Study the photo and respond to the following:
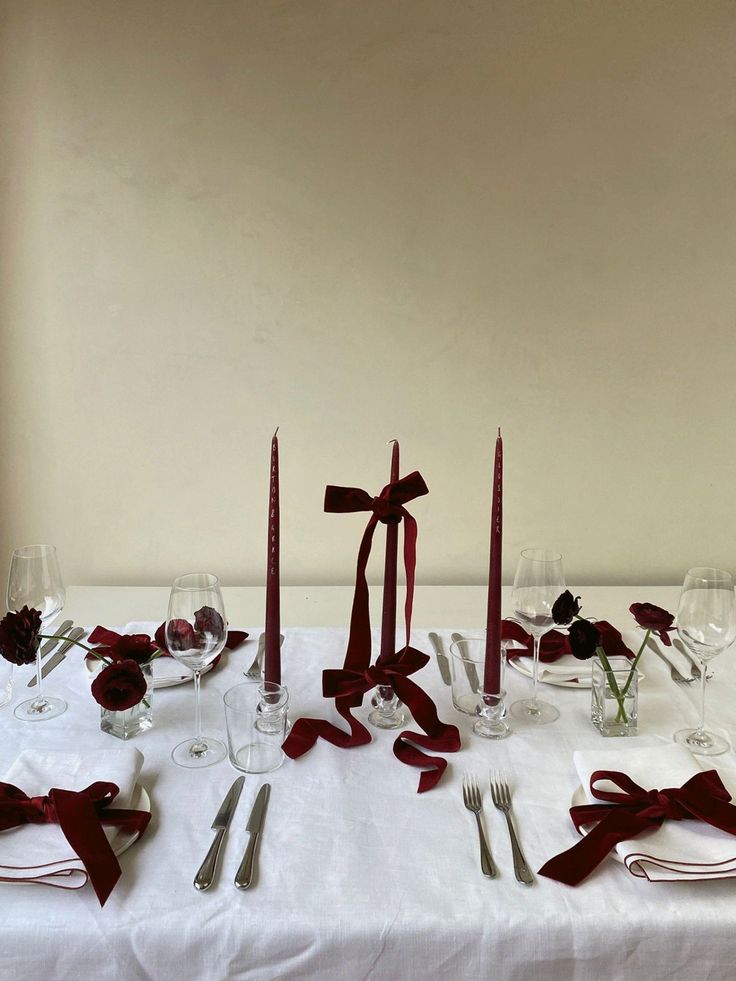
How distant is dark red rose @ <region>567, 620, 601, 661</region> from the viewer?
1023mm

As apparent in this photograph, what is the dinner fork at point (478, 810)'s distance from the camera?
2.53 feet

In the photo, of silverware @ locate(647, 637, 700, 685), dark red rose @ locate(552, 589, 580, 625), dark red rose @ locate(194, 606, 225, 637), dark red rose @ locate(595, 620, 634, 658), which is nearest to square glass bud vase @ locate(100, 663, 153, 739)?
dark red rose @ locate(194, 606, 225, 637)

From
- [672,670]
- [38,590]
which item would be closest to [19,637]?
Result: [38,590]

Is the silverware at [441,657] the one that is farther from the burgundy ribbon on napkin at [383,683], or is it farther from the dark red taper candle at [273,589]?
the dark red taper candle at [273,589]

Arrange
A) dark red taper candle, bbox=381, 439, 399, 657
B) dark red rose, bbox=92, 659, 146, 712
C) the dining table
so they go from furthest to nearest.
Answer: dark red taper candle, bbox=381, 439, 399, 657
dark red rose, bbox=92, 659, 146, 712
the dining table

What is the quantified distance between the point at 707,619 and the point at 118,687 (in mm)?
715

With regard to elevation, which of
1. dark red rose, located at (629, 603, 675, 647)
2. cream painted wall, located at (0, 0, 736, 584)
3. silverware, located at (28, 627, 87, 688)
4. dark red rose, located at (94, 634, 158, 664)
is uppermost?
cream painted wall, located at (0, 0, 736, 584)

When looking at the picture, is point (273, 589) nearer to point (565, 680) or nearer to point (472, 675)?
point (472, 675)

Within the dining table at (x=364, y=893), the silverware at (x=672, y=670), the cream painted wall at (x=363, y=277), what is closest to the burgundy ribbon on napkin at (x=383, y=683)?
the dining table at (x=364, y=893)

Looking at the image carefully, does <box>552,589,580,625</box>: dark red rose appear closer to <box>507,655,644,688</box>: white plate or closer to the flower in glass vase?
the flower in glass vase

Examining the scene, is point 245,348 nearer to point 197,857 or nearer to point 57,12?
point 57,12

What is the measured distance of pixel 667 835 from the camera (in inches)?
31.3

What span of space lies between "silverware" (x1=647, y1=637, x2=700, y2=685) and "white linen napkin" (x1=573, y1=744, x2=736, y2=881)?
0.85 ft

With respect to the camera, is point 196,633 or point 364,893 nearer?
point 364,893
